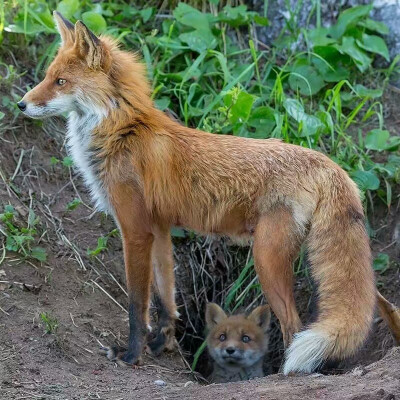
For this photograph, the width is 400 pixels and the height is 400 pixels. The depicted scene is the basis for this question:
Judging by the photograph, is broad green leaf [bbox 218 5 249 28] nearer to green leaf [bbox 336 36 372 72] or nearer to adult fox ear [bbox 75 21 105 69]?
green leaf [bbox 336 36 372 72]

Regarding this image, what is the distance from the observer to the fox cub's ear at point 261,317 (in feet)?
25.6

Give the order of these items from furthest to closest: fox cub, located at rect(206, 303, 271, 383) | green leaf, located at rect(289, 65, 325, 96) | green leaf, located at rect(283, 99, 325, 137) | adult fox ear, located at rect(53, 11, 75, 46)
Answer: green leaf, located at rect(289, 65, 325, 96) → green leaf, located at rect(283, 99, 325, 137) → fox cub, located at rect(206, 303, 271, 383) → adult fox ear, located at rect(53, 11, 75, 46)

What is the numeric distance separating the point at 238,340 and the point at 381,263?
5.47 feet

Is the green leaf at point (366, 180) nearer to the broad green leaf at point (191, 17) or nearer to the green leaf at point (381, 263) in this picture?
the green leaf at point (381, 263)

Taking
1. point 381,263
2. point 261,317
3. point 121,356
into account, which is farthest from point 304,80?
point 121,356

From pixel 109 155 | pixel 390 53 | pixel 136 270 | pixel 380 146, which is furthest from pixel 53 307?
pixel 390 53

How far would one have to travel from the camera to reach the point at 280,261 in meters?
5.91

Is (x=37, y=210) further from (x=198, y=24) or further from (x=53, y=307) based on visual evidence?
(x=198, y=24)

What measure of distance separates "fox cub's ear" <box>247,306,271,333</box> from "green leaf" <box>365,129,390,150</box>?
213cm

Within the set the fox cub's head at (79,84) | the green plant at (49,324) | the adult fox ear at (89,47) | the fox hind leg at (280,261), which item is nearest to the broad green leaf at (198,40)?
the fox cub's head at (79,84)

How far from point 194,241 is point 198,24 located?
2703mm

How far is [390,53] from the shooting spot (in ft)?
30.4

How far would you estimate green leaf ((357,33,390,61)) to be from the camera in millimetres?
8949

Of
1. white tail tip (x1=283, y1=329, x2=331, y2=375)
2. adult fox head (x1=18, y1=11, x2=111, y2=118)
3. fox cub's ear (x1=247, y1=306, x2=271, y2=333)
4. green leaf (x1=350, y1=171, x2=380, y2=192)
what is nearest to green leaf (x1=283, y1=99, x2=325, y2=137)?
green leaf (x1=350, y1=171, x2=380, y2=192)
